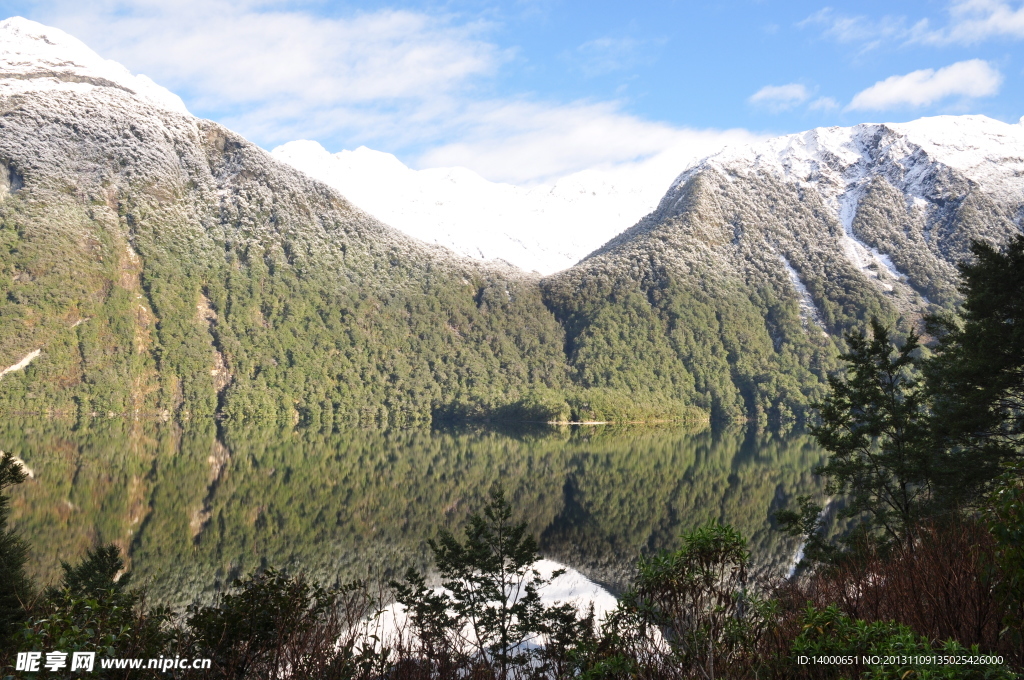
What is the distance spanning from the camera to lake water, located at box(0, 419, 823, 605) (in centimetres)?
3067

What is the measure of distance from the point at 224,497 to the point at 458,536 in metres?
20.5

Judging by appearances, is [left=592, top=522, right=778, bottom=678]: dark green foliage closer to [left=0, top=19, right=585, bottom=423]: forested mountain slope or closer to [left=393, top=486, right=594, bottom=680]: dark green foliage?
[left=393, top=486, right=594, bottom=680]: dark green foliage

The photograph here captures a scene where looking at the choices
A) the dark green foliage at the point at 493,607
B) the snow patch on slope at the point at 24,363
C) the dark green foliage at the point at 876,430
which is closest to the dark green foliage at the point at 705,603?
the dark green foliage at the point at 493,607

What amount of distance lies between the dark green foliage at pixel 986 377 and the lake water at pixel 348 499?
611cm

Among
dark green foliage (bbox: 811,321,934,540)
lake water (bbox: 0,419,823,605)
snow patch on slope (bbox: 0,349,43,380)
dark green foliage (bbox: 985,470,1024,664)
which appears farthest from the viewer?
snow patch on slope (bbox: 0,349,43,380)

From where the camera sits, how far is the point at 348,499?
1873 inches

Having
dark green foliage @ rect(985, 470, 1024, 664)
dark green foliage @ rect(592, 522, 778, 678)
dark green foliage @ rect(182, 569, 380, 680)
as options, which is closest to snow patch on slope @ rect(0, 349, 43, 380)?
dark green foliage @ rect(182, 569, 380, 680)

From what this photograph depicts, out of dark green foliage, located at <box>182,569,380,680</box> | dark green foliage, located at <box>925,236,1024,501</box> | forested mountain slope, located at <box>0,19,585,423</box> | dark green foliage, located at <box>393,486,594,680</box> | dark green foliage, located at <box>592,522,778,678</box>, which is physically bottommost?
dark green foliage, located at <box>393,486,594,680</box>

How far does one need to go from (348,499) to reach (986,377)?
37718 millimetres

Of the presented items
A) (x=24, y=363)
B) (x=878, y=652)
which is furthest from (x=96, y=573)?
(x=24, y=363)

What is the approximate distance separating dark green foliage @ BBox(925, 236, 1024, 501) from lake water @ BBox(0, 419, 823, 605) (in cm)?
611

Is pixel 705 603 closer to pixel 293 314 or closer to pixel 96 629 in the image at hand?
pixel 96 629

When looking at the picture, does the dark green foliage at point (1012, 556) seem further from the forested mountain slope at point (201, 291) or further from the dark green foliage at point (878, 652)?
the forested mountain slope at point (201, 291)

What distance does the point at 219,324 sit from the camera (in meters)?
158
